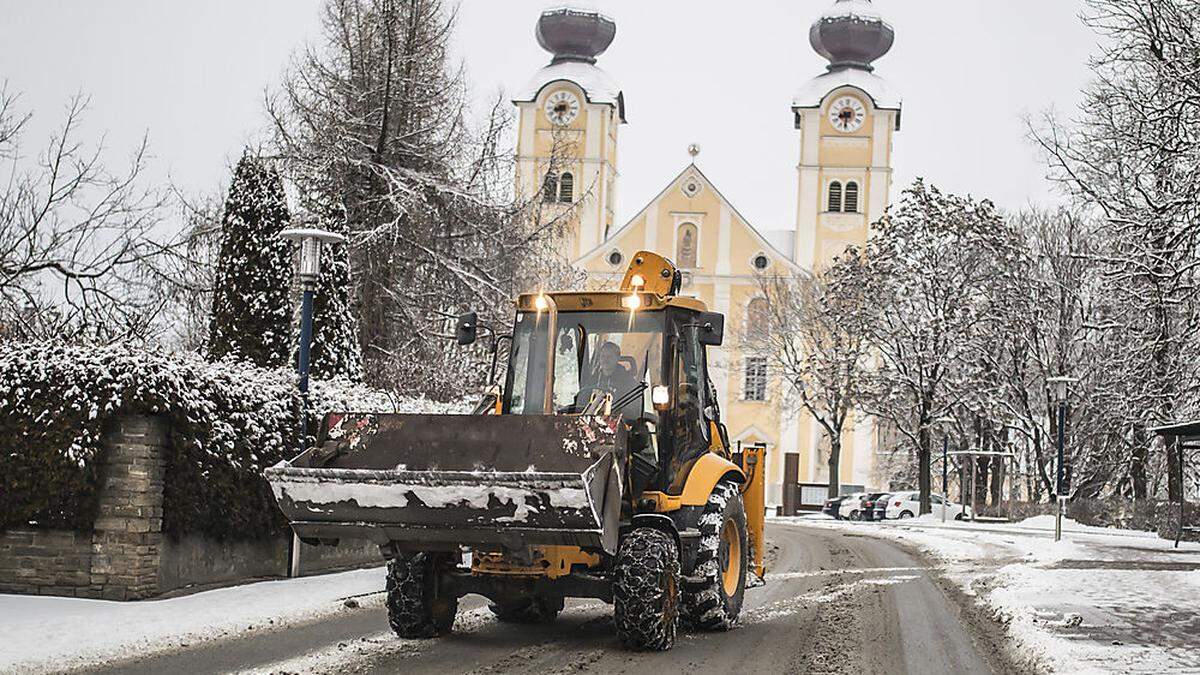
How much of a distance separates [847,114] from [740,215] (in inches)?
283

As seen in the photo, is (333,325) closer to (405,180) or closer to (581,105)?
(405,180)

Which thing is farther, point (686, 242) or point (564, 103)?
point (686, 242)

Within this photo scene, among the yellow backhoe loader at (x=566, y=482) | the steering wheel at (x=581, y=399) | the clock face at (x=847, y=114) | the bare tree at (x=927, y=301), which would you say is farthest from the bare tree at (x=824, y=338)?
the steering wheel at (x=581, y=399)

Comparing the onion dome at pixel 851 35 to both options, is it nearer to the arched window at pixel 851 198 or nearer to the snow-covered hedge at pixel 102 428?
the arched window at pixel 851 198

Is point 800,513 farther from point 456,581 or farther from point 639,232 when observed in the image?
point 456,581

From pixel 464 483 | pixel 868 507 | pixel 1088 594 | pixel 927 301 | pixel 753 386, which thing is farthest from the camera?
pixel 753 386

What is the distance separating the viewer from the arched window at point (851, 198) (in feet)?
245

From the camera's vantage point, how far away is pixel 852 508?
5356 centimetres

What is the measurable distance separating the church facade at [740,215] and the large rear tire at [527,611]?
59.2 meters

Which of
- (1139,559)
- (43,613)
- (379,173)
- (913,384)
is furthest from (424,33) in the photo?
(913,384)

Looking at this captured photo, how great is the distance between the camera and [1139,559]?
2339 cm

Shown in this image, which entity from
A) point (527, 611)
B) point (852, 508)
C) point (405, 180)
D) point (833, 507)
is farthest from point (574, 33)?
point (527, 611)

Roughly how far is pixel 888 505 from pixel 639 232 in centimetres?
2563

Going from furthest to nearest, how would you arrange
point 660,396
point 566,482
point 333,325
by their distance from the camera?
1. point 333,325
2. point 660,396
3. point 566,482
